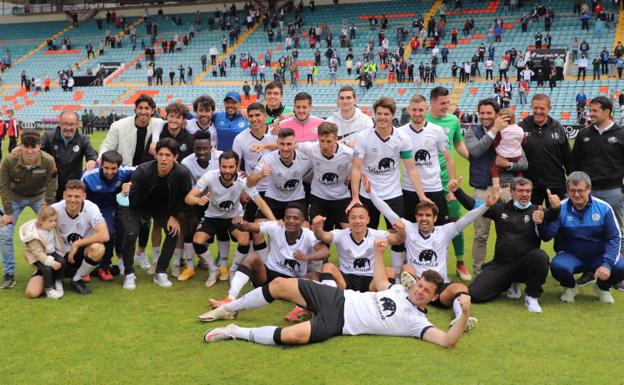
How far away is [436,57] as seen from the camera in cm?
3472

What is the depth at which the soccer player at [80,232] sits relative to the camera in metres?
6.46

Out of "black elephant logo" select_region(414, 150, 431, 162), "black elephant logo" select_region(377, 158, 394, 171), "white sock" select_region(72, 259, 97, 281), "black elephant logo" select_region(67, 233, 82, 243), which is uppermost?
"black elephant logo" select_region(414, 150, 431, 162)

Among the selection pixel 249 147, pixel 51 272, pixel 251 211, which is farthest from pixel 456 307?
pixel 51 272

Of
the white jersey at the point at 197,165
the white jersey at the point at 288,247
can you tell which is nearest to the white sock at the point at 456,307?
the white jersey at the point at 288,247

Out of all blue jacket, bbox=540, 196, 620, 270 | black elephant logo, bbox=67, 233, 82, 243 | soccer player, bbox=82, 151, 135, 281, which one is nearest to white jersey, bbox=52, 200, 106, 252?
black elephant logo, bbox=67, 233, 82, 243

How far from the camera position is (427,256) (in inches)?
245

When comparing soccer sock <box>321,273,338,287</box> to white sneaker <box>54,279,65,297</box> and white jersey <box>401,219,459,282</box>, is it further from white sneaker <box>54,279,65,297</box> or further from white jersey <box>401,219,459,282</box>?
white sneaker <box>54,279,65,297</box>

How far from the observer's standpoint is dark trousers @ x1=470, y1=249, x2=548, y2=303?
6074 millimetres

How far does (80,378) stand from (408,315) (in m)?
2.74

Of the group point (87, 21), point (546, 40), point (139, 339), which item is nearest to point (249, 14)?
point (87, 21)

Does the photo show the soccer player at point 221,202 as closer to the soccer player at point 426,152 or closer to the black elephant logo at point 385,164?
the black elephant logo at point 385,164

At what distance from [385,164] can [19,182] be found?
4320mm

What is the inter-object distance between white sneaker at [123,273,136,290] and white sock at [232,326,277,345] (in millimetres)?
2140

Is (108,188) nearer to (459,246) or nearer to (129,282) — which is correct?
(129,282)
